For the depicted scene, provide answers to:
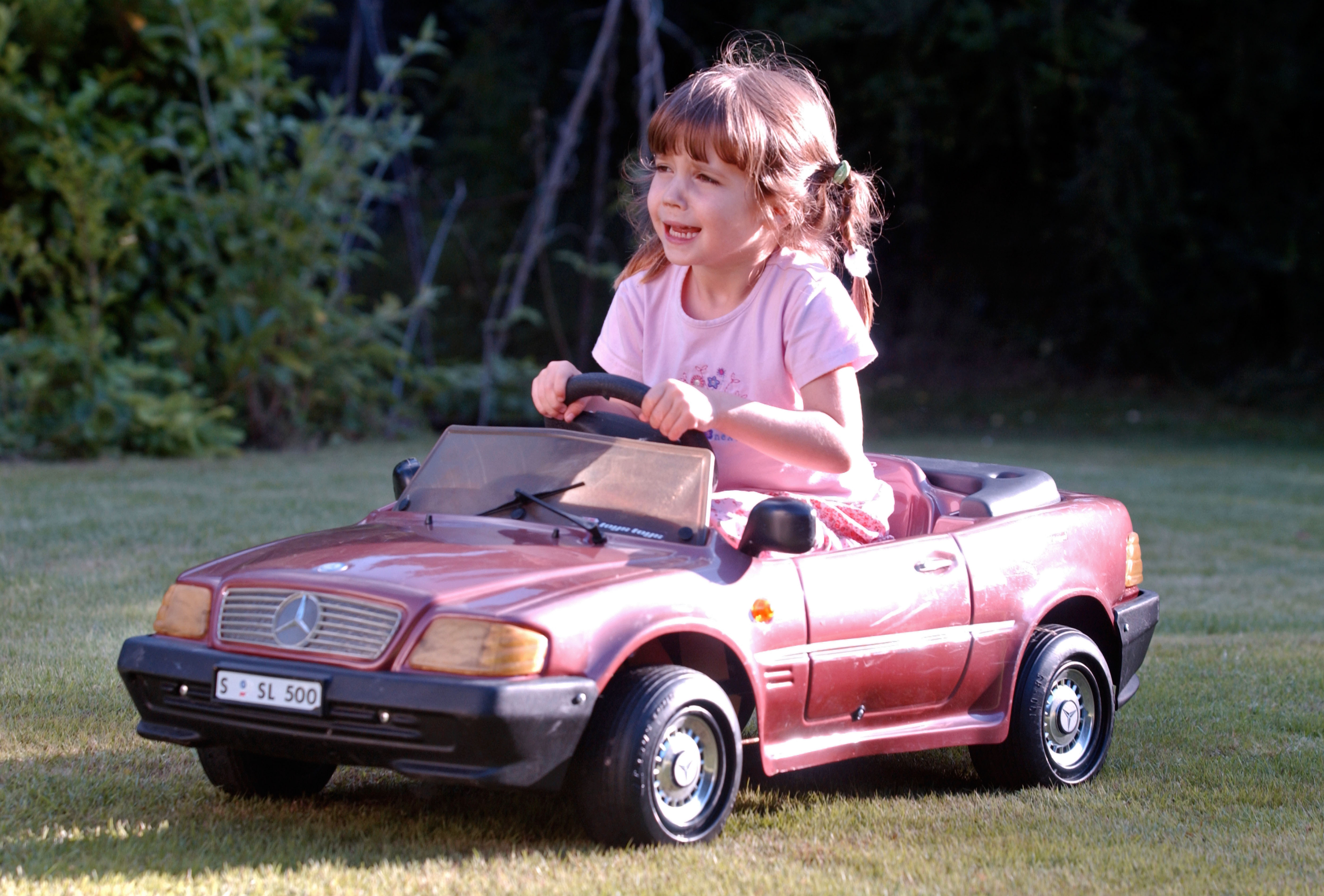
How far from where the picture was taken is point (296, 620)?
301 centimetres

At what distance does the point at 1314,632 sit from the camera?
20.4ft

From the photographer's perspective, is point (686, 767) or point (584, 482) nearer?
point (686, 767)

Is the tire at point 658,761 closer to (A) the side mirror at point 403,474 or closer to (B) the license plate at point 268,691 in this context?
(B) the license plate at point 268,691

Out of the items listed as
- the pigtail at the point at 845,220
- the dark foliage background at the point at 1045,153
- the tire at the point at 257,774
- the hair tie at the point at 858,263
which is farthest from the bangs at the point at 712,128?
the dark foliage background at the point at 1045,153

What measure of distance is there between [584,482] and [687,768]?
753 mm

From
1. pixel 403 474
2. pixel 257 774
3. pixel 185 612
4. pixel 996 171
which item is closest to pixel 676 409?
pixel 403 474

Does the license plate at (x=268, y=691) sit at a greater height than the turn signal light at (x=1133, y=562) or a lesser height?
lesser

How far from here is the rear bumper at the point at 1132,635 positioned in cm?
418

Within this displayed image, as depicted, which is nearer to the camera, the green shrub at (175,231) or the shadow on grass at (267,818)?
the shadow on grass at (267,818)

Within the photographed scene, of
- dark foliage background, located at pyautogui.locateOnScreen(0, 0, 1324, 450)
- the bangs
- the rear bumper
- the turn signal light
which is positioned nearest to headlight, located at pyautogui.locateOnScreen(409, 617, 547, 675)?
the bangs

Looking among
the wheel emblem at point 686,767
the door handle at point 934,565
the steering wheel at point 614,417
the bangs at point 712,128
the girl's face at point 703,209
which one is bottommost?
the wheel emblem at point 686,767

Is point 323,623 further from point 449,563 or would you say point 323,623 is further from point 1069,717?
point 1069,717

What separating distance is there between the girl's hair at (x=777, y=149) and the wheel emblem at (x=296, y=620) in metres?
1.50

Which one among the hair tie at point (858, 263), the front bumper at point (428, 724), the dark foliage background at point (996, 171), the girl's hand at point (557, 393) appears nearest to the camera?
the front bumper at point (428, 724)
